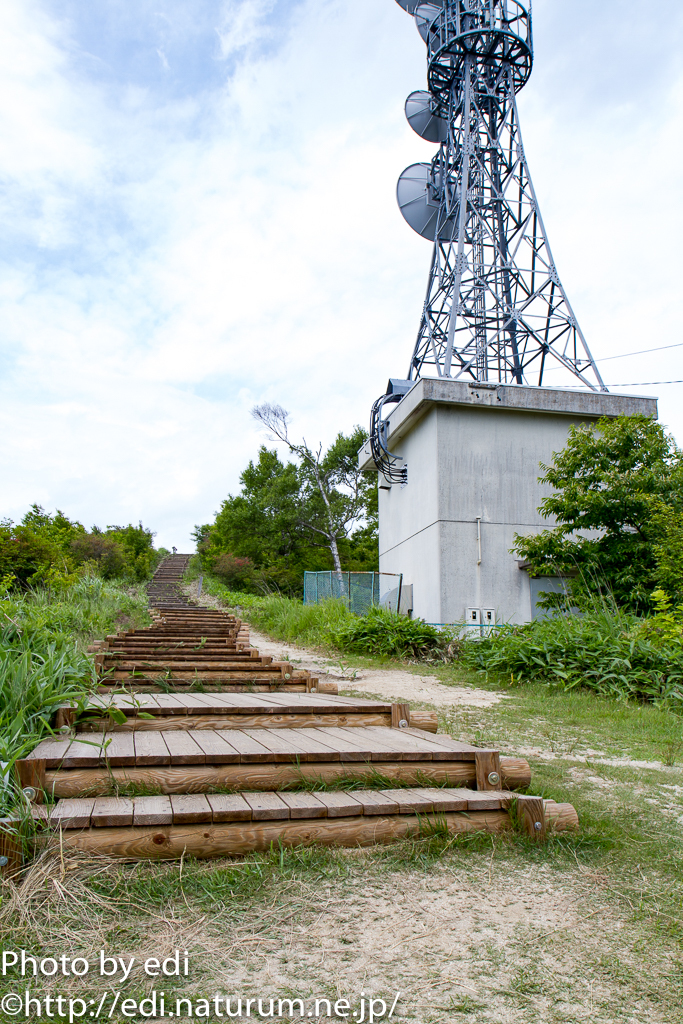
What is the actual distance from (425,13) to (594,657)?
824 inches

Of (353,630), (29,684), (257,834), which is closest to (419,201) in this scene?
(353,630)

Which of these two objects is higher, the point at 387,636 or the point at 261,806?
the point at 387,636

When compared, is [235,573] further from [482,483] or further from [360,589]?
[482,483]

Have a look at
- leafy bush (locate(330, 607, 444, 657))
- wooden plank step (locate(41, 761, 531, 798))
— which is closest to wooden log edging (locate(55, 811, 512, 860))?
wooden plank step (locate(41, 761, 531, 798))

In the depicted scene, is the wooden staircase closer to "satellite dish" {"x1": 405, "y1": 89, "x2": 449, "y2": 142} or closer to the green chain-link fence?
the green chain-link fence

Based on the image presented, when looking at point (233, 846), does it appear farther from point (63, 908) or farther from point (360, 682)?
point (360, 682)

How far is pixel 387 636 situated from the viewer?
12.2 meters

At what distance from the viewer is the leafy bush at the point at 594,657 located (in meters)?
8.11

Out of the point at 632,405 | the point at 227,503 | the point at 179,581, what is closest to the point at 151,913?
the point at 632,405

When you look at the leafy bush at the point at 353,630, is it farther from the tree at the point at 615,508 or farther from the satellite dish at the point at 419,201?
the satellite dish at the point at 419,201

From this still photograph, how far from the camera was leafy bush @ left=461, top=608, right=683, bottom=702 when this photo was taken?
811cm

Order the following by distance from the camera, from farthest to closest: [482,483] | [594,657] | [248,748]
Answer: [482,483] → [594,657] → [248,748]

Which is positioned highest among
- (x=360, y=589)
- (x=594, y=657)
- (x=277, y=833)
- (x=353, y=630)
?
(x=360, y=589)

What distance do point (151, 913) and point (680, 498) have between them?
1146 centimetres
